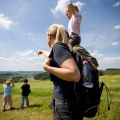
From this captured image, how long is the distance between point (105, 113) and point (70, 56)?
11870 millimetres

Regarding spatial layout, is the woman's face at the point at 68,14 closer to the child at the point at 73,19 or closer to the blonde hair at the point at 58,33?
the child at the point at 73,19

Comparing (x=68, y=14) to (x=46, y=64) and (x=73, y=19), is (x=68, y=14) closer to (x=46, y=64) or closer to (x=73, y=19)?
(x=73, y=19)

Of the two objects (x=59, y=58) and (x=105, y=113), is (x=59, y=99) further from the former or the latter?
(x=105, y=113)

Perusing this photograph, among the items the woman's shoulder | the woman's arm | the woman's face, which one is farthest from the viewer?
the woman's face

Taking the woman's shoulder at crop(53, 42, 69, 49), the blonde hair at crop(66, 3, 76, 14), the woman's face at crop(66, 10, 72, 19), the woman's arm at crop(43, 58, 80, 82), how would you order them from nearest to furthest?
the woman's arm at crop(43, 58, 80, 82) → the woman's shoulder at crop(53, 42, 69, 49) → the blonde hair at crop(66, 3, 76, 14) → the woman's face at crop(66, 10, 72, 19)

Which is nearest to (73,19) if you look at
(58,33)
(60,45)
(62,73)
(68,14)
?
(68,14)

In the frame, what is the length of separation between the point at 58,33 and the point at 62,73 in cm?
60

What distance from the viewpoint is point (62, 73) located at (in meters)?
3.46

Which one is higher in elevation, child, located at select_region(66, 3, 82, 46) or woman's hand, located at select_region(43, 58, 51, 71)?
child, located at select_region(66, 3, 82, 46)

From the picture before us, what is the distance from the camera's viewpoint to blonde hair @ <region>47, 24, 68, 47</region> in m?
3.71

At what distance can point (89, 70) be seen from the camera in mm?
3566

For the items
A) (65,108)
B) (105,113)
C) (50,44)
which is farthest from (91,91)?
(105,113)

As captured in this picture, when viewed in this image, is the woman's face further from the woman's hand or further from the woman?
the woman's hand

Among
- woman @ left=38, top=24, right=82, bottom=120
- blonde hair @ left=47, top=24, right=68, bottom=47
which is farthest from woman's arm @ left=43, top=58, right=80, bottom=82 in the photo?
blonde hair @ left=47, top=24, right=68, bottom=47
